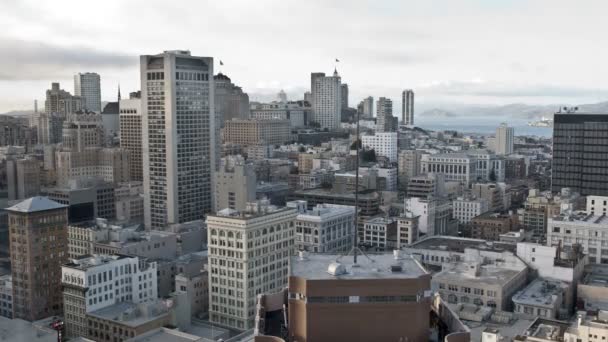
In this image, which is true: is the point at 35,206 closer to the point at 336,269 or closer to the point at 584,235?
the point at 336,269

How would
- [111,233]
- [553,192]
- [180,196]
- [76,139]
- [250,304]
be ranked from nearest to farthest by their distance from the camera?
1. [250,304]
2. [111,233]
3. [180,196]
4. [553,192]
5. [76,139]

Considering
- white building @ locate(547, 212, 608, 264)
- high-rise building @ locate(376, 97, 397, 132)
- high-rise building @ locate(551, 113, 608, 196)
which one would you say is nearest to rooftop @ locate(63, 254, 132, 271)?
white building @ locate(547, 212, 608, 264)

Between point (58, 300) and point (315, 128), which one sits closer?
point (58, 300)

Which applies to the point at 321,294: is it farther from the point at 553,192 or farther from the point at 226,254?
the point at 553,192

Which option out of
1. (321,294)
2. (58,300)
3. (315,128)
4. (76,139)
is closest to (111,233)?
(58,300)

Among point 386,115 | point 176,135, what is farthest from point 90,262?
point 386,115

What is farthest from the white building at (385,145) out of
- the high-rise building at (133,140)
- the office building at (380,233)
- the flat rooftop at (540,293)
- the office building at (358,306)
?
the office building at (358,306)

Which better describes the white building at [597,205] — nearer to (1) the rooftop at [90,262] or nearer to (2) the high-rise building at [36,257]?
(1) the rooftop at [90,262]
